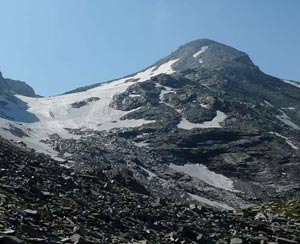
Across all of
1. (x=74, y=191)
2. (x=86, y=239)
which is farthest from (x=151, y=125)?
(x=86, y=239)

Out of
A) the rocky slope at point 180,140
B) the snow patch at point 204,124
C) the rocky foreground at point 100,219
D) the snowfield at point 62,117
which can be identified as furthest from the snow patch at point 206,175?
the rocky foreground at point 100,219

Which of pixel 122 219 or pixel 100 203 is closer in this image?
pixel 122 219

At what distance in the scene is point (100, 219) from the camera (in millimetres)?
26656

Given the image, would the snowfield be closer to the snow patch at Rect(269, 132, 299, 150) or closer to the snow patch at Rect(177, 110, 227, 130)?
the snow patch at Rect(177, 110, 227, 130)

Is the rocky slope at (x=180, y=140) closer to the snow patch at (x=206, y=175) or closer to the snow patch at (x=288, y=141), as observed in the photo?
the snow patch at (x=206, y=175)

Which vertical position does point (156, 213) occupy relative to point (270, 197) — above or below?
above

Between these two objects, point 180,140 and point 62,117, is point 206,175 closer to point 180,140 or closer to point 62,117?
point 180,140

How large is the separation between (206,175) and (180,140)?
2562 cm

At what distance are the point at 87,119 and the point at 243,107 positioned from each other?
5099 cm

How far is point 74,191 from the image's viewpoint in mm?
34094

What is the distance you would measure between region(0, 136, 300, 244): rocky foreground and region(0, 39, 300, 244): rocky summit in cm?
9

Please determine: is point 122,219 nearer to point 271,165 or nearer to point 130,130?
point 271,165

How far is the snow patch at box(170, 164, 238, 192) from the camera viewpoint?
110 metres

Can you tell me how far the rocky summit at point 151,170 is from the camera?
1010 inches
